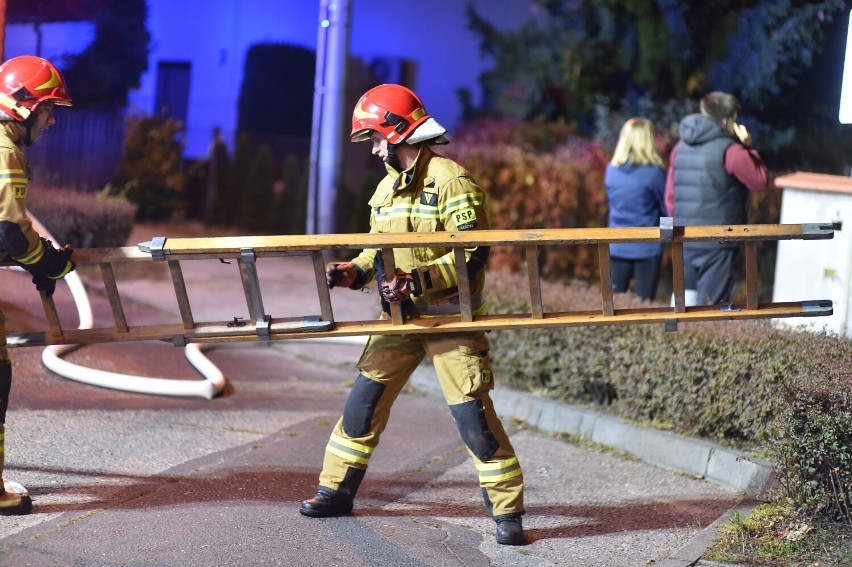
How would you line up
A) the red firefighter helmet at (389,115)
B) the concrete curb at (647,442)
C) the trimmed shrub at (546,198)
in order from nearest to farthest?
the red firefighter helmet at (389,115), the concrete curb at (647,442), the trimmed shrub at (546,198)

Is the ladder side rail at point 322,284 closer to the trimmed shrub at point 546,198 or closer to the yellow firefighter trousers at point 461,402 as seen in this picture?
the yellow firefighter trousers at point 461,402

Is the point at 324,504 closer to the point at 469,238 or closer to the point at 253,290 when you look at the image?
the point at 253,290

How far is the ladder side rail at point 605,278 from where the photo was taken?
4301 mm

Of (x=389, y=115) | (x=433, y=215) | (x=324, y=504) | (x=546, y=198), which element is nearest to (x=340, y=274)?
(x=433, y=215)

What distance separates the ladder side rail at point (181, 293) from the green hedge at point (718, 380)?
259 cm

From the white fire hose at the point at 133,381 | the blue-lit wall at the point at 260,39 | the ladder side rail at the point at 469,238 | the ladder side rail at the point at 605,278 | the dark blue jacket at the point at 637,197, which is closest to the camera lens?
the ladder side rail at the point at 469,238

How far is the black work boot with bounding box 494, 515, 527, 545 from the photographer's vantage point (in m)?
4.60

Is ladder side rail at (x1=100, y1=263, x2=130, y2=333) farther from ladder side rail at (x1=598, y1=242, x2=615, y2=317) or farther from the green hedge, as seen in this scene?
the green hedge

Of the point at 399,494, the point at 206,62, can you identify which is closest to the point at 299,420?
the point at 399,494

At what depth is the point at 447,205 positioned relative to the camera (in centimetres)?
447

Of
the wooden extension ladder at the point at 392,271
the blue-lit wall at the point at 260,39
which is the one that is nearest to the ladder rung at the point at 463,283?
the wooden extension ladder at the point at 392,271

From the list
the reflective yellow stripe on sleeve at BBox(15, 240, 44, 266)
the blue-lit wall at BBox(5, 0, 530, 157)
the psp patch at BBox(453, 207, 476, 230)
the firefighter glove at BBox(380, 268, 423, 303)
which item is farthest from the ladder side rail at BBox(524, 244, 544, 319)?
the blue-lit wall at BBox(5, 0, 530, 157)

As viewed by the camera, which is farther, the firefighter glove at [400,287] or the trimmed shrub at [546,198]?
the trimmed shrub at [546,198]

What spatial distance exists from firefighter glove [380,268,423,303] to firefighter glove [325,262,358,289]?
237 millimetres
